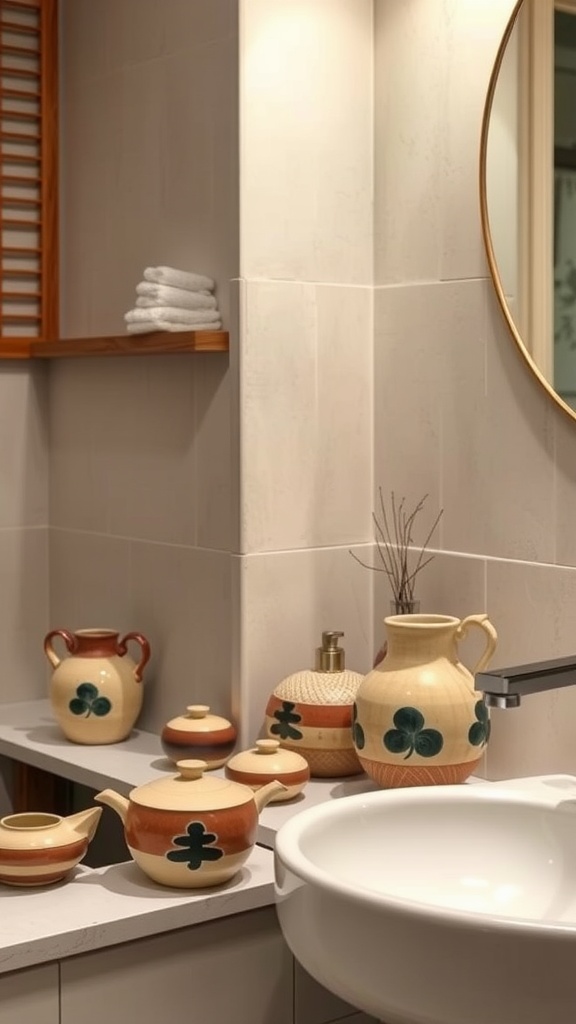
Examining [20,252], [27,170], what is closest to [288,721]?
[20,252]

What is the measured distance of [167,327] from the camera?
2.07m

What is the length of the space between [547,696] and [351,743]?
0.28 meters

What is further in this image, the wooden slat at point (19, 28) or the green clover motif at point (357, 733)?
the wooden slat at point (19, 28)

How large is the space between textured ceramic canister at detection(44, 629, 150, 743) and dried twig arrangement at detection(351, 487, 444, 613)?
0.40 metres

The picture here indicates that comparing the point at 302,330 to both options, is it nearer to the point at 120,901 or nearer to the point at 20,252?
the point at 20,252

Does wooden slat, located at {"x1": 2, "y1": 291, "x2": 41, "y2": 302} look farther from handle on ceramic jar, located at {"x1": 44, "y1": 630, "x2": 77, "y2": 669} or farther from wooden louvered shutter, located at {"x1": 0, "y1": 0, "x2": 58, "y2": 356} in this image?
handle on ceramic jar, located at {"x1": 44, "y1": 630, "x2": 77, "y2": 669}

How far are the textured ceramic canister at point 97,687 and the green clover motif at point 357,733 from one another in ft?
1.45

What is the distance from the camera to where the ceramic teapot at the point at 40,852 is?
1.64 meters

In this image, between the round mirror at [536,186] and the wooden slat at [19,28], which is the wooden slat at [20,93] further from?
the round mirror at [536,186]

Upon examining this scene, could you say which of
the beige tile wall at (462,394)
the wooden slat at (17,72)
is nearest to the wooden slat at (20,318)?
the wooden slat at (17,72)

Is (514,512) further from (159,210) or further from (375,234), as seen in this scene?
(159,210)

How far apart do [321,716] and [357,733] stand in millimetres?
111

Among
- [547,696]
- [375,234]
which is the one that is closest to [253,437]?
[375,234]

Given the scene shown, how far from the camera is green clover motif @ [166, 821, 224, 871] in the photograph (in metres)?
1.65
